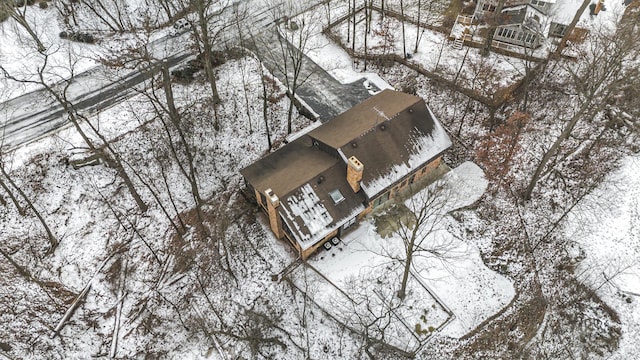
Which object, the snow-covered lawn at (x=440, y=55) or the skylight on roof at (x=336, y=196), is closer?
the skylight on roof at (x=336, y=196)

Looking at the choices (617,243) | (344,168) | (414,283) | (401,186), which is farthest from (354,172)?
(617,243)

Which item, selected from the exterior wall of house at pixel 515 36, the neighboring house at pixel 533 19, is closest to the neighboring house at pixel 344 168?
the neighboring house at pixel 533 19

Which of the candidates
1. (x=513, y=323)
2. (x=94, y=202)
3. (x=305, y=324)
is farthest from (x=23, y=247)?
(x=513, y=323)

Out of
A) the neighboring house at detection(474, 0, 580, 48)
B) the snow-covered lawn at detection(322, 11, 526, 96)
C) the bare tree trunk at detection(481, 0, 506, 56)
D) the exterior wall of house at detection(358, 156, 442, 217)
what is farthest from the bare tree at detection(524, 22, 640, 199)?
the exterior wall of house at detection(358, 156, 442, 217)

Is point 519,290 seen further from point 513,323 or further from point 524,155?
point 524,155

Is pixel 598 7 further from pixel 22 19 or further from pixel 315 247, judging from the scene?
pixel 22 19

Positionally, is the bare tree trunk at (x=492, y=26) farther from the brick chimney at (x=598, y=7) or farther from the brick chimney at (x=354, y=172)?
the brick chimney at (x=354, y=172)

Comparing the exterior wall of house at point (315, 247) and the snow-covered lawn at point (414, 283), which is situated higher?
the exterior wall of house at point (315, 247)

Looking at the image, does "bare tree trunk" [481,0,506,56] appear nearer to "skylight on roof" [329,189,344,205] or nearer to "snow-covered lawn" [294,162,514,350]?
"snow-covered lawn" [294,162,514,350]
